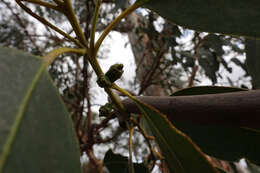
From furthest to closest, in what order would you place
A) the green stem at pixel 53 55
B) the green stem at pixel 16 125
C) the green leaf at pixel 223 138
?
the green leaf at pixel 223 138, the green stem at pixel 53 55, the green stem at pixel 16 125

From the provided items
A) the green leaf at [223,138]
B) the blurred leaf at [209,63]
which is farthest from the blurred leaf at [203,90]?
the blurred leaf at [209,63]

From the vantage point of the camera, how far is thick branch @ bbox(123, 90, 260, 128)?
0.93 ft

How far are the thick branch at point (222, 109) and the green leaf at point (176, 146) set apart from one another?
27 millimetres

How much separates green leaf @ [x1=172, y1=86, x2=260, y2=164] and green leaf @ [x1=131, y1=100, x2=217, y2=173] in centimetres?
13

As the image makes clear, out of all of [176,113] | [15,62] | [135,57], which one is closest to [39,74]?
[15,62]

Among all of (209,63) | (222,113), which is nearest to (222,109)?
(222,113)

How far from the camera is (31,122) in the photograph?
26 cm

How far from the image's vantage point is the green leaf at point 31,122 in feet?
0.75

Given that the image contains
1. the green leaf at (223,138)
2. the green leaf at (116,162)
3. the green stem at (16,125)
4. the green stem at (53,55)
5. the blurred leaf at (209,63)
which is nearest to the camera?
the green stem at (16,125)

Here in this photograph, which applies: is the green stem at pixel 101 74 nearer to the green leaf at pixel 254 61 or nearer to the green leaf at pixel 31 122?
the green leaf at pixel 31 122

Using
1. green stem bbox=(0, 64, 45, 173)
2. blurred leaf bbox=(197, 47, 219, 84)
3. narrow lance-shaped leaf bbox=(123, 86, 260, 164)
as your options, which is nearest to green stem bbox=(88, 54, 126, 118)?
narrow lance-shaped leaf bbox=(123, 86, 260, 164)

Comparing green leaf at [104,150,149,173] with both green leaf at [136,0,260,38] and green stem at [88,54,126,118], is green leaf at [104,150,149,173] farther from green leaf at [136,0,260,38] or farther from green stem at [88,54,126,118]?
green leaf at [136,0,260,38]

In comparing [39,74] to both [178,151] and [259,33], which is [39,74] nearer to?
[178,151]

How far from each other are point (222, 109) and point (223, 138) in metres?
0.22
